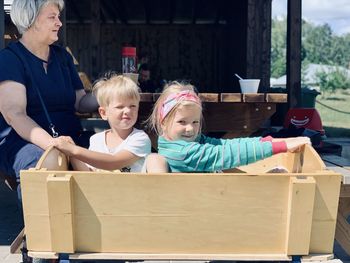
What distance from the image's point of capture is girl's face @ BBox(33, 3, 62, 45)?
347 cm

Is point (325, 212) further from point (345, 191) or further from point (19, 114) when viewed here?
point (19, 114)

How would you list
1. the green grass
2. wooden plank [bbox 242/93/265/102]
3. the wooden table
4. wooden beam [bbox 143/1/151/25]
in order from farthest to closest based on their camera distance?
1. wooden beam [bbox 143/1/151/25]
2. the green grass
3. wooden plank [bbox 242/93/265/102]
4. the wooden table

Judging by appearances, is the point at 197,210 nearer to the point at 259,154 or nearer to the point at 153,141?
the point at 259,154

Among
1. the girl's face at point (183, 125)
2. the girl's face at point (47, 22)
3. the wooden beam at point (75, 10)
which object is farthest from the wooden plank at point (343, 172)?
the wooden beam at point (75, 10)

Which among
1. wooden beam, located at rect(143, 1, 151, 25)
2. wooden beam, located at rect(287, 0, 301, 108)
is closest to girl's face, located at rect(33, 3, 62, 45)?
wooden beam, located at rect(287, 0, 301, 108)

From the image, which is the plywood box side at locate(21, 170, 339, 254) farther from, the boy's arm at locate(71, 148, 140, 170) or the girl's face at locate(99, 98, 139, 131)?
the girl's face at locate(99, 98, 139, 131)

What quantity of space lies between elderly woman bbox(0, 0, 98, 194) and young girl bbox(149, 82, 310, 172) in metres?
0.66

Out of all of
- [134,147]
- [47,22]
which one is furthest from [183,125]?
[47,22]

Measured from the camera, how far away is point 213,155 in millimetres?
2721

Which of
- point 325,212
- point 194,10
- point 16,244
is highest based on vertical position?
point 194,10

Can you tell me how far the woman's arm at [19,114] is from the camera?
10.4 ft

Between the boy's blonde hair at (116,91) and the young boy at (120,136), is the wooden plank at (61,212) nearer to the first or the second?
the young boy at (120,136)

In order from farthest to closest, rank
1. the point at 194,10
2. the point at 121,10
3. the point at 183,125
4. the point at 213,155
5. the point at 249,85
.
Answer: the point at 121,10 → the point at 194,10 → the point at 249,85 → the point at 183,125 → the point at 213,155

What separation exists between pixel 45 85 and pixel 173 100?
3.21ft
